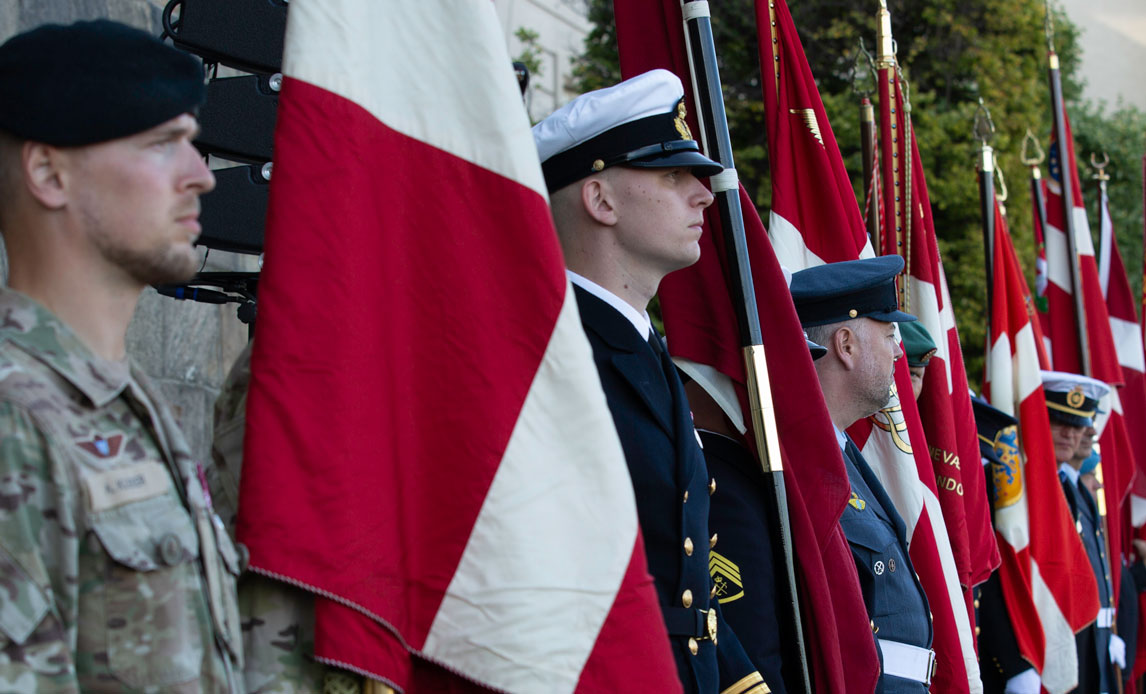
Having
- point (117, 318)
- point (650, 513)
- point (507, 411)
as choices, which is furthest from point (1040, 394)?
point (117, 318)

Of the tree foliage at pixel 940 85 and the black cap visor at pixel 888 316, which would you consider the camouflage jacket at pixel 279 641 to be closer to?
the black cap visor at pixel 888 316

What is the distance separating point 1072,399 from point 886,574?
3.57 metres

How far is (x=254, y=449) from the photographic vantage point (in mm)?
1902

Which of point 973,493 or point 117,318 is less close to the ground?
point 117,318

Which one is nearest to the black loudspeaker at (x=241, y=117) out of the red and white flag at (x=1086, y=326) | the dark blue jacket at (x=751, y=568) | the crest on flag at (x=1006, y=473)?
the dark blue jacket at (x=751, y=568)

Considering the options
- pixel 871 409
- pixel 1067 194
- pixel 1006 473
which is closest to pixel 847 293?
pixel 871 409

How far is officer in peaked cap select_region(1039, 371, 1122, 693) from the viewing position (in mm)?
6473

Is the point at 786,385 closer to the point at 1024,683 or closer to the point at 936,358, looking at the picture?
the point at 936,358

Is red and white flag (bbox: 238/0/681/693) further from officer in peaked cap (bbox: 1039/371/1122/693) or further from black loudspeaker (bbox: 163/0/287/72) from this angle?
officer in peaked cap (bbox: 1039/371/1122/693)

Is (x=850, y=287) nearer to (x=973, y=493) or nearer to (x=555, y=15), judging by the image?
(x=973, y=493)

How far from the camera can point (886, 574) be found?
359 cm

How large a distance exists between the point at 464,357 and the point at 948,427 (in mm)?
3301

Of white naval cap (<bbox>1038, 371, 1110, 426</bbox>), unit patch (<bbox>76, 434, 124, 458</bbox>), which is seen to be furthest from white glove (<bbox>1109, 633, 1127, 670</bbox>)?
unit patch (<bbox>76, 434, 124, 458</bbox>)

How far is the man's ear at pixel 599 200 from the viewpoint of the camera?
9.07ft
